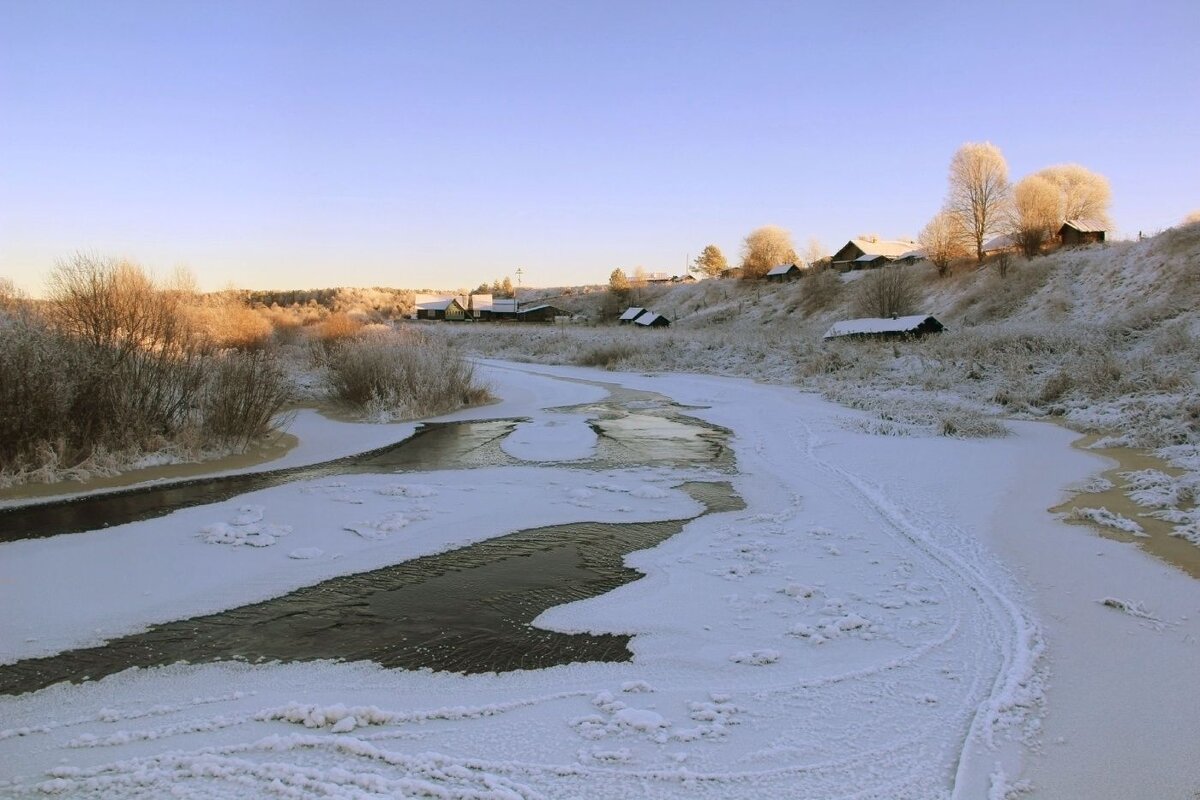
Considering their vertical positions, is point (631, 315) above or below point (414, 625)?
above

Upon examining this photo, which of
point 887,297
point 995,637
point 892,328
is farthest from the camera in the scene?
point 887,297

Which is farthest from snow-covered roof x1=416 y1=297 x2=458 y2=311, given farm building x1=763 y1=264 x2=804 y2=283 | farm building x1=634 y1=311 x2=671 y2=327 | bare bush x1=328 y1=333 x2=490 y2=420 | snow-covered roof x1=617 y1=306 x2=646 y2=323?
bare bush x1=328 y1=333 x2=490 y2=420

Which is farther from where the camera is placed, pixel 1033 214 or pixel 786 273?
pixel 786 273

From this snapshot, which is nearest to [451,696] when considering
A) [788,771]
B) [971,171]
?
[788,771]

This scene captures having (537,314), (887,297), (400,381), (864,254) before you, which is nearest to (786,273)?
(864,254)

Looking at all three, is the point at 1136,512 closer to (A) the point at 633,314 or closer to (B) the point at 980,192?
(B) the point at 980,192

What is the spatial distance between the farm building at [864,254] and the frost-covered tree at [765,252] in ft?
20.9

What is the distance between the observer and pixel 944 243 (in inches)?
2188

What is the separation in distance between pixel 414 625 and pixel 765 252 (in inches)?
2977

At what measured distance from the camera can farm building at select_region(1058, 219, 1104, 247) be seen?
50.5m

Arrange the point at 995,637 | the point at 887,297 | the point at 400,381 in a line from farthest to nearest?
1. the point at 887,297
2. the point at 400,381
3. the point at 995,637

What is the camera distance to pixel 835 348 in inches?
1239

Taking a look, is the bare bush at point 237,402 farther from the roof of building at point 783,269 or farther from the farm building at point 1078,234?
the roof of building at point 783,269

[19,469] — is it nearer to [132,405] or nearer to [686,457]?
[132,405]
